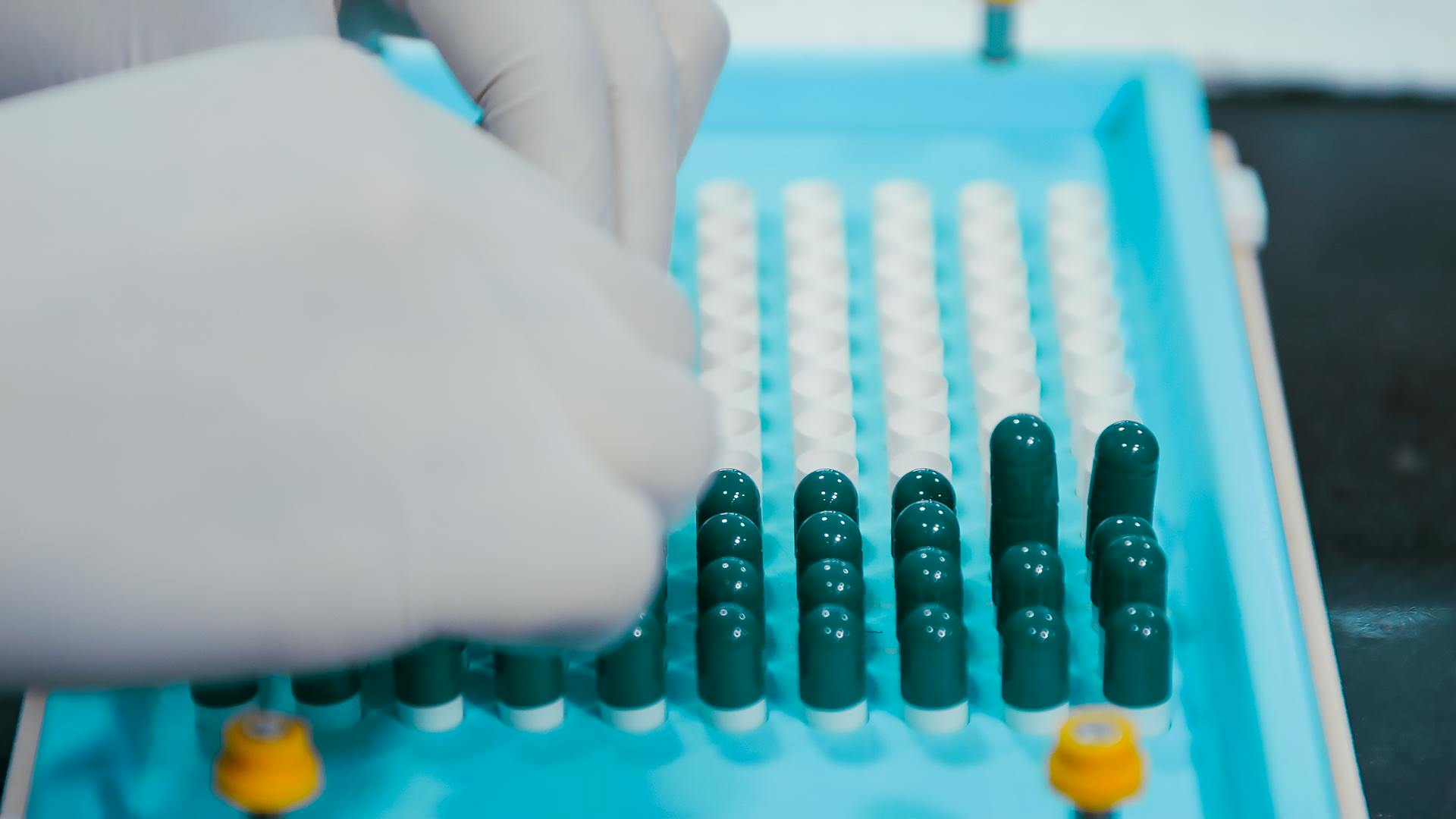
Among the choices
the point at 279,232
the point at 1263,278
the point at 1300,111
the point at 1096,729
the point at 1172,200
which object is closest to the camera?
the point at 279,232

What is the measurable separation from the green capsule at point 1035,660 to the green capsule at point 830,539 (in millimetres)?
88

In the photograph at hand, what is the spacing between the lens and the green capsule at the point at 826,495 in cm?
82

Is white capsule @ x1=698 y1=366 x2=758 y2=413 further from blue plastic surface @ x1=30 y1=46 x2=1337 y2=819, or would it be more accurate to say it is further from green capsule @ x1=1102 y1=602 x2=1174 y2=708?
green capsule @ x1=1102 y1=602 x2=1174 y2=708

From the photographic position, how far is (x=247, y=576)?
47cm

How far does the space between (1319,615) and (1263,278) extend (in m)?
0.83

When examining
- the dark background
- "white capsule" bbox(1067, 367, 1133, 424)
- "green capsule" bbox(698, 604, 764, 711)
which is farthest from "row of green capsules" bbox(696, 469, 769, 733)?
the dark background

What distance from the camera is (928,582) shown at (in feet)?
2.47

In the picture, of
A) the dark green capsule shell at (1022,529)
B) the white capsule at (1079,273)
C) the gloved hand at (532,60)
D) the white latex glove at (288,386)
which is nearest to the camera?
the white latex glove at (288,386)

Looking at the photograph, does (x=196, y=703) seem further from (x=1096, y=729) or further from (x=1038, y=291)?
(x=1038, y=291)

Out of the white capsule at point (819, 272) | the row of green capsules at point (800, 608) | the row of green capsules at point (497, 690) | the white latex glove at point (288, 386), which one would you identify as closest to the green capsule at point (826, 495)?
the row of green capsules at point (800, 608)

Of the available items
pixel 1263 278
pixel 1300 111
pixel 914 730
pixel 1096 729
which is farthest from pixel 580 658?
pixel 1300 111

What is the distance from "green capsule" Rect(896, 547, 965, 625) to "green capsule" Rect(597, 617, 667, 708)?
12cm

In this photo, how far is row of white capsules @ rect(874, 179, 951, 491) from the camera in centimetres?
89

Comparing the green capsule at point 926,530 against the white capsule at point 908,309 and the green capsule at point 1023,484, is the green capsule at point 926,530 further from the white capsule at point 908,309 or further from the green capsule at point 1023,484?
the white capsule at point 908,309
